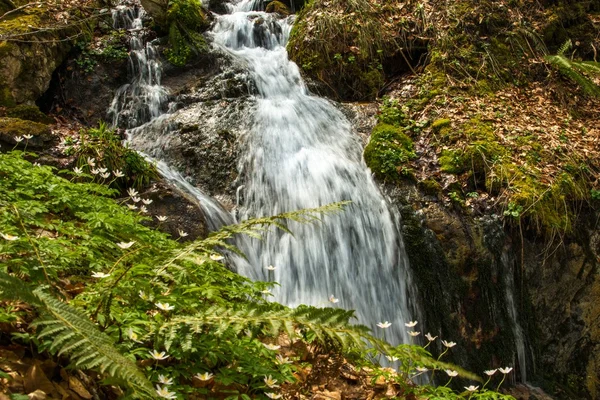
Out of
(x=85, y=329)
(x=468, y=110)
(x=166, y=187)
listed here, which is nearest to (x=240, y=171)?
(x=166, y=187)

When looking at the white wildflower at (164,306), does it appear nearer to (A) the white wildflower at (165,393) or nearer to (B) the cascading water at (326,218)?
(A) the white wildflower at (165,393)

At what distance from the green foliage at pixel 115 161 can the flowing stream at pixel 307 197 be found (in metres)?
0.64

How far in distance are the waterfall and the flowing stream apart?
128 cm

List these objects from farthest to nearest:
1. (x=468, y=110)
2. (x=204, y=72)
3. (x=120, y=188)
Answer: (x=204, y=72), (x=468, y=110), (x=120, y=188)

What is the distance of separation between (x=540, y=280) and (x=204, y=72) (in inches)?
240

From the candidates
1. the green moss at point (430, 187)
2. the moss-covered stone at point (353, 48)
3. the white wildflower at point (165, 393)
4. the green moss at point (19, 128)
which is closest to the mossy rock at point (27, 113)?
the green moss at point (19, 128)

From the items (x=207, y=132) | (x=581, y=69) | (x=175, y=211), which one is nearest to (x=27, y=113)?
(x=207, y=132)

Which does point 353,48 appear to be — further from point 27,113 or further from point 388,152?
point 27,113

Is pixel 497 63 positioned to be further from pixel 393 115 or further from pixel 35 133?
pixel 35 133

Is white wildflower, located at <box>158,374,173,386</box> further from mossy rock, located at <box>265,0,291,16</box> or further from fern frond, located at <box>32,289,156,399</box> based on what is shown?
mossy rock, located at <box>265,0,291,16</box>

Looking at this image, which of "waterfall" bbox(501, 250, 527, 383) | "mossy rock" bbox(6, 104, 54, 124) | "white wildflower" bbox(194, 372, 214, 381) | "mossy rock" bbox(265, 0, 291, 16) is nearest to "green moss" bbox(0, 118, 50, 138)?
"mossy rock" bbox(6, 104, 54, 124)

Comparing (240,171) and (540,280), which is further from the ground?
(240,171)

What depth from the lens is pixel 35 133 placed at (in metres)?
5.63

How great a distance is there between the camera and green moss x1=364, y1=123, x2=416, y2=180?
261 inches
